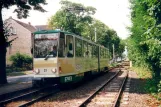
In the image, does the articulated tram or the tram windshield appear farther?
the tram windshield

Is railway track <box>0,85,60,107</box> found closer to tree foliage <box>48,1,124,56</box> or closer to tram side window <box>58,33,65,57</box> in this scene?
tram side window <box>58,33,65,57</box>

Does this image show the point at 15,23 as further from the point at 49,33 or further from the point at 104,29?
the point at 49,33

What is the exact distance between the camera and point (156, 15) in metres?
11.1

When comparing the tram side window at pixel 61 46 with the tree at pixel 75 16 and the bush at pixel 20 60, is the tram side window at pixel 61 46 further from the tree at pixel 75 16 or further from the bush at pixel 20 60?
the tree at pixel 75 16

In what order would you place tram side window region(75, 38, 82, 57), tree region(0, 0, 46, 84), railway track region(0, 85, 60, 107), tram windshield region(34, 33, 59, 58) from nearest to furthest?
railway track region(0, 85, 60, 107), tram windshield region(34, 33, 59, 58), tram side window region(75, 38, 82, 57), tree region(0, 0, 46, 84)

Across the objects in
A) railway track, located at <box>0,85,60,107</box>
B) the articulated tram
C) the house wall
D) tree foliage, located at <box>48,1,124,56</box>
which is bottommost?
railway track, located at <box>0,85,60,107</box>

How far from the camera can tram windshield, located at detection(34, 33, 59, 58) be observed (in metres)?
15.1

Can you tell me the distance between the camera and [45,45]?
15273mm

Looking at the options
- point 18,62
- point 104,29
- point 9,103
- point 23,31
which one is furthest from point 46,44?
point 104,29

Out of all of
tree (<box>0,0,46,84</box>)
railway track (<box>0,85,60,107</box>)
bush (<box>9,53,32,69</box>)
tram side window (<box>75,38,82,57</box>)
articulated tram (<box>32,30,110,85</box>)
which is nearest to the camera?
railway track (<box>0,85,60,107</box>)

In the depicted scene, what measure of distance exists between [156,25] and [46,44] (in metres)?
6.63

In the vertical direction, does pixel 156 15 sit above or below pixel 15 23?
below

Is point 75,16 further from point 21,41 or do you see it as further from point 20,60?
point 20,60

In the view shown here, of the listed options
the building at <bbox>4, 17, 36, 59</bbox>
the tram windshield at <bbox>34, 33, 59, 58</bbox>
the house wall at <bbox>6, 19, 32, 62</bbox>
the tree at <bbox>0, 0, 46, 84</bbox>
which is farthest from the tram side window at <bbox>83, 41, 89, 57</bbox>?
the building at <bbox>4, 17, 36, 59</bbox>
